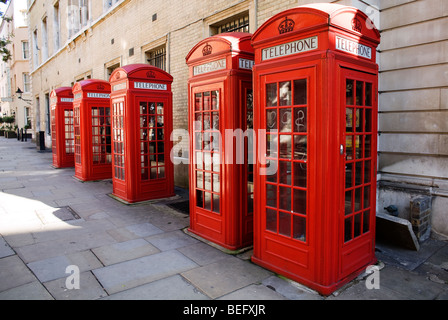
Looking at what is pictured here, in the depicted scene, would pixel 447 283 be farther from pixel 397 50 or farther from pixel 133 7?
pixel 133 7

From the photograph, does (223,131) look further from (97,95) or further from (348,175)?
(97,95)

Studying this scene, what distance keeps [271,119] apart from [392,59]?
2.82m

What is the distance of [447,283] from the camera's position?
3.70 m

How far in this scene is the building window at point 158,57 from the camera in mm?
10652

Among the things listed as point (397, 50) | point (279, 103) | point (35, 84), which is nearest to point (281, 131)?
point (279, 103)

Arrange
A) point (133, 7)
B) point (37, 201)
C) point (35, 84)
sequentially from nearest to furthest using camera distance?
1. point (37, 201)
2. point (133, 7)
3. point (35, 84)

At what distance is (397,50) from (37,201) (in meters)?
7.92

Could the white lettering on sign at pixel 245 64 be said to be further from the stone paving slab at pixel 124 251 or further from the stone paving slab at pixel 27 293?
the stone paving slab at pixel 27 293

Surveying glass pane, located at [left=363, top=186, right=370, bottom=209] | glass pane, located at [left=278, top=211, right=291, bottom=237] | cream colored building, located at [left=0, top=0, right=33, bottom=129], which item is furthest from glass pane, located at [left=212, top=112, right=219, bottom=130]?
cream colored building, located at [left=0, top=0, right=33, bottom=129]

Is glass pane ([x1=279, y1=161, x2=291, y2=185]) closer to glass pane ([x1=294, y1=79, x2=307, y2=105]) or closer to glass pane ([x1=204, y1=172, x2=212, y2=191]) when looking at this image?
glass pane ([x1=294, y1=79, x2=307, y2=105])

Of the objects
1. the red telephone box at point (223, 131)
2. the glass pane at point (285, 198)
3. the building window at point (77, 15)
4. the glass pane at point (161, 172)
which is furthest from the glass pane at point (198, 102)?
the building window at point (77, 15)

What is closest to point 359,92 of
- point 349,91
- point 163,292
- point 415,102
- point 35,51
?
point 349,91

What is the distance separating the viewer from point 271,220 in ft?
13.1

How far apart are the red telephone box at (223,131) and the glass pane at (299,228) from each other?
1.15 m
